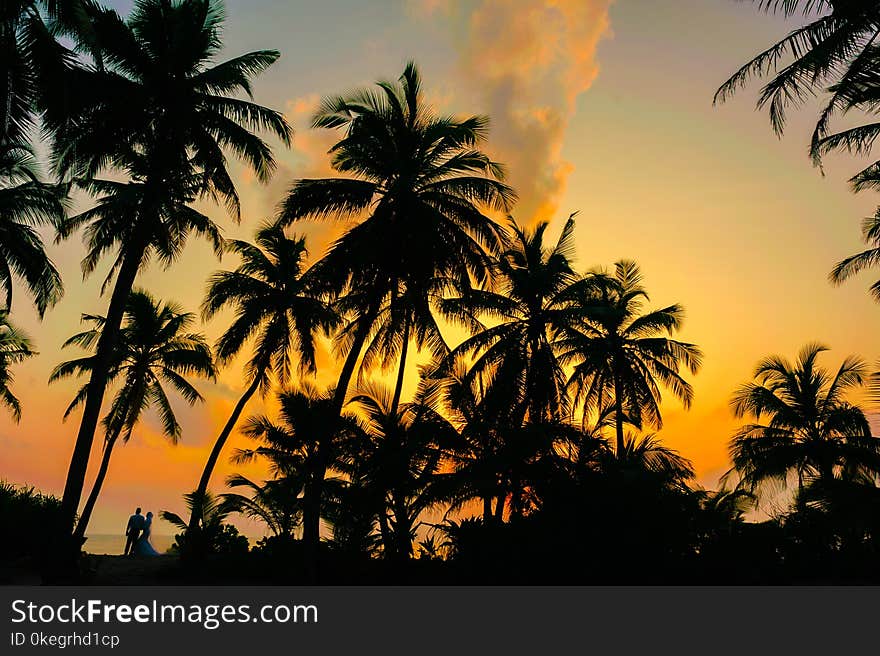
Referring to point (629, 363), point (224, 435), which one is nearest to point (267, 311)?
point (224, 435)

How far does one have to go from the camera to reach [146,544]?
2480cm

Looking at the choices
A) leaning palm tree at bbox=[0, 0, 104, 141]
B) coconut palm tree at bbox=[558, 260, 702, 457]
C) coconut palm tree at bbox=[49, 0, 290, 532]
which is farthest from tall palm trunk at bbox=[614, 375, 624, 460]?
leaning palm tree at bbox=[0, 0, 104, 141]

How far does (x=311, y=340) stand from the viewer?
86.9 feet

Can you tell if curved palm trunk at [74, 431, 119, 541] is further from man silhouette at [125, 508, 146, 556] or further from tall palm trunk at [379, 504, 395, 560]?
tall palm trunk at [379, 504, 395, 560]

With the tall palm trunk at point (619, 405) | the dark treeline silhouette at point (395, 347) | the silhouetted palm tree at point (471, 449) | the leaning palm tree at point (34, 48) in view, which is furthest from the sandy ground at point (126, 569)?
the tall palm trunk at point (619, 405)

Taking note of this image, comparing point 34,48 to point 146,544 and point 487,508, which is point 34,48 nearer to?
point 487,508

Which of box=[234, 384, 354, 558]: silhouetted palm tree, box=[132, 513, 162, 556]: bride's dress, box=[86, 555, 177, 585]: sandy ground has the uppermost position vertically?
box=[234, 384, 354, 558]: silhouetted palm tree

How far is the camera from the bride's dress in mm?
→ 24383

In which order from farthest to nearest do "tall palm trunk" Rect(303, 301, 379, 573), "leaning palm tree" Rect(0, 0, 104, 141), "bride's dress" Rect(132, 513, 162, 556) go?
1. "bride's dress" Rect(132, 513, 162, 556)
2. "tall palm trunk" Rect(303, 301, 379, 573)
3. "leaning palm tree" Rect(0, 0, 104, 141)

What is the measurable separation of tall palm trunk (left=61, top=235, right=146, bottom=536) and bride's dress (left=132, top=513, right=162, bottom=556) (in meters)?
10.6

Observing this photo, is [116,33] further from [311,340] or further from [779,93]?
[779,93]

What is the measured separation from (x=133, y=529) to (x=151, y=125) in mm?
15695

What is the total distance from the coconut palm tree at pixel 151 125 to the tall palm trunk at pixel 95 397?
0.08 ft

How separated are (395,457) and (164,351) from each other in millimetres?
13674
